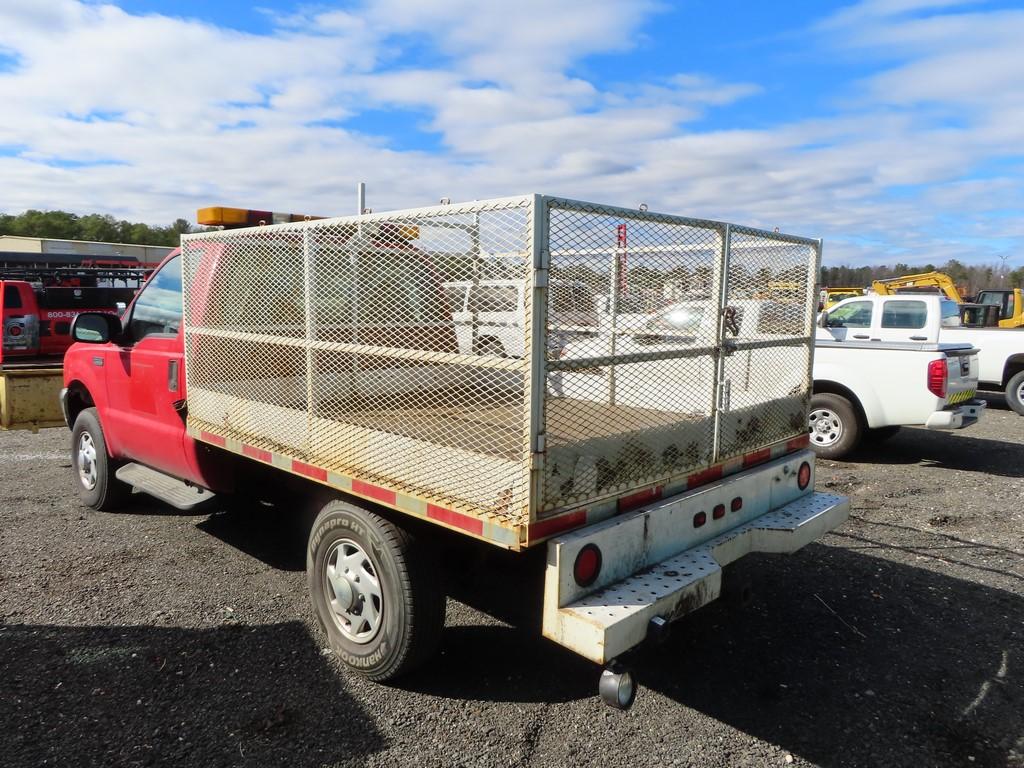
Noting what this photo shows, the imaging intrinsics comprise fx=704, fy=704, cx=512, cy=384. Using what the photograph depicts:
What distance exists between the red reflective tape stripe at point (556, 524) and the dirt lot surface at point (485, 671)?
3.13 ft

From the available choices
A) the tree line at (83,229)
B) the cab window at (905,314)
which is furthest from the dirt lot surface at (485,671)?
the tree line at (83,229)

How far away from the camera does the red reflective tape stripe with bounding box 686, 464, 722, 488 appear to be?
3344mm

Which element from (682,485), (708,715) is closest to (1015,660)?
(708,715)

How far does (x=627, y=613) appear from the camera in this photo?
257cm

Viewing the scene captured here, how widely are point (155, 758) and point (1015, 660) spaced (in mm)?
4081

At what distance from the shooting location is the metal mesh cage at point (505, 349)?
260cm

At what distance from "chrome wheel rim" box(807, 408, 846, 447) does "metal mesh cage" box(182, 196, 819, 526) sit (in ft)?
14.5

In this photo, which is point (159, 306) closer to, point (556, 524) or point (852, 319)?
→ point (556, 524)

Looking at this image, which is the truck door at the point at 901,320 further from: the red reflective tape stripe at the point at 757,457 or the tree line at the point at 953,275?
the tree line at the point at 953,275

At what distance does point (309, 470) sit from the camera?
3445mm

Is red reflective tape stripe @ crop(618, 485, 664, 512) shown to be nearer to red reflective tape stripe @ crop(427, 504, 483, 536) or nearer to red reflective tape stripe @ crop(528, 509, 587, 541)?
red reflective tape stripe @ crop(528, 509, 587, 541)

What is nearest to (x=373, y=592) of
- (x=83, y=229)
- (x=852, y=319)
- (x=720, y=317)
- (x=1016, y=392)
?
(x=720, y=317)

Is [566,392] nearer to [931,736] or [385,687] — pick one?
[385,687]

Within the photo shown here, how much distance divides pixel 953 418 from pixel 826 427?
1.27m
